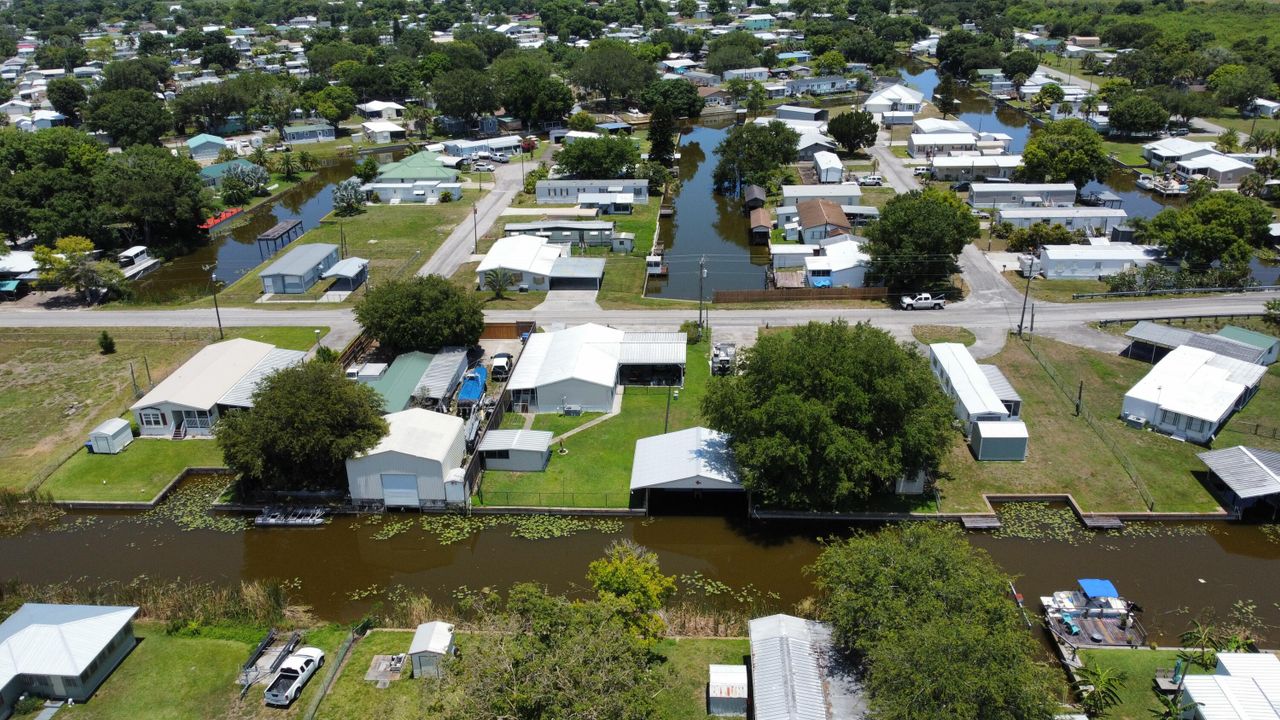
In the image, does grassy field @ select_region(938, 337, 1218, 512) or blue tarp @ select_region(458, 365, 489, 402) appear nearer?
grassy field @ select_region(938, 337, 1218, 512)

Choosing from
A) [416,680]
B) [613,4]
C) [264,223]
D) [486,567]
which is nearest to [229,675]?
[416,680]

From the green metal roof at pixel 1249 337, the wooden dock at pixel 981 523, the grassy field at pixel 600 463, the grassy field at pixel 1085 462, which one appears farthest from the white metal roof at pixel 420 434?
the green metal roof at pixel 1249 337

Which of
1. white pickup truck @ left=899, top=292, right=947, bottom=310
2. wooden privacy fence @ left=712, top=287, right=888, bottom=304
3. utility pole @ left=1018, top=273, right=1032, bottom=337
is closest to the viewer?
utility pole @ left=1018, top=273, right=1032, bottom=337

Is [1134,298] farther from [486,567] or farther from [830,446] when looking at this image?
[486,567]

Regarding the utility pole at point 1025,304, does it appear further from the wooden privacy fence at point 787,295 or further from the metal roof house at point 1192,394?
the wooden privacy fence at point 787,295

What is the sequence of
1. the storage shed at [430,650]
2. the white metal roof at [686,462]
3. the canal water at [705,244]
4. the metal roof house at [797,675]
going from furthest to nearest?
the canal water at [705,244] → the white metal roof at [686,462] → the storage shed at [430,650] → the metal roof house at [797,675]

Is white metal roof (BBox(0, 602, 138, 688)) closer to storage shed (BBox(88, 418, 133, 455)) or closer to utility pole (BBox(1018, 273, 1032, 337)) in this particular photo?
storage shed (BBox(88, 418, 133, 455))

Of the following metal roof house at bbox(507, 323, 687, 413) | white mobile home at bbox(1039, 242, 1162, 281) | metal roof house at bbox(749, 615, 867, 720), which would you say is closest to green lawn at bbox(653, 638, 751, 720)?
metal roof house at bbox(749, 615, 867, 720)
